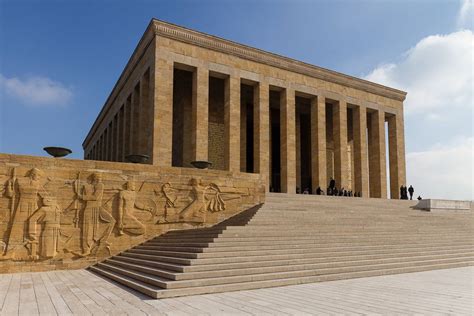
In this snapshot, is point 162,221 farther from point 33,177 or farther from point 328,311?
point 328,311

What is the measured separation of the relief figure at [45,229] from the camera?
10.8 m

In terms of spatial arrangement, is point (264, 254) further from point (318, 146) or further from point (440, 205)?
point (318, 146)

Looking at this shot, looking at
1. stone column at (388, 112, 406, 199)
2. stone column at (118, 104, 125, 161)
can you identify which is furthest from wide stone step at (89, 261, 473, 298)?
stone column at (388, 112, 406, 199)

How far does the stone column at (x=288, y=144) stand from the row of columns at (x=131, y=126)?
7.54m

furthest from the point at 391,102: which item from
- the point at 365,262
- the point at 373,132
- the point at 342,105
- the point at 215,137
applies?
the point at 365,262

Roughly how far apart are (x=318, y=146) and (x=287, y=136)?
2339 millimetres

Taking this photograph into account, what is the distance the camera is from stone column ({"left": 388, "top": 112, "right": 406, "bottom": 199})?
2656 centimetres

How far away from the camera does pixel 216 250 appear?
29.2 ft

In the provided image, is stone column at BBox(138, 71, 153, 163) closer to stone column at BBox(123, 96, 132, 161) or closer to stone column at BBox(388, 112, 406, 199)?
stone column at BBox(123, 96, 132, 161)

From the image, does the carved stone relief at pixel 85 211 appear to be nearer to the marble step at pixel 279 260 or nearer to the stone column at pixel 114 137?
the marble step at pixel 279 260

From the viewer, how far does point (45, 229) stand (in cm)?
1098

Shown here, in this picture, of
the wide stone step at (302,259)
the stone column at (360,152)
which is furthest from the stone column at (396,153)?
the wide stone step at (302,259)

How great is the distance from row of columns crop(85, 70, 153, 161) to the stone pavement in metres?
11.6

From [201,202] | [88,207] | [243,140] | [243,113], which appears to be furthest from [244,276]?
[243,113]
